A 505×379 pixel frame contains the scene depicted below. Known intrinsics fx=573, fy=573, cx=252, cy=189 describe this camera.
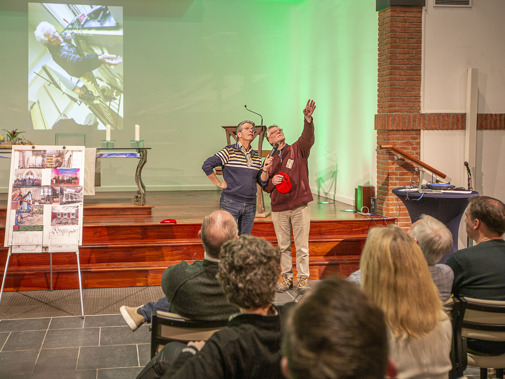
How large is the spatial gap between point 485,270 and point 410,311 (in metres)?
1.29

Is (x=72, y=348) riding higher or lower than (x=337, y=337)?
lower

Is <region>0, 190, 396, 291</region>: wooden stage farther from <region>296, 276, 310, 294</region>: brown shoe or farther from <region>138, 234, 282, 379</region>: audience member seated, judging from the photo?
<region>138, 234, 282, 379</region>: audience member seated

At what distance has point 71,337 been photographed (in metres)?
4.32

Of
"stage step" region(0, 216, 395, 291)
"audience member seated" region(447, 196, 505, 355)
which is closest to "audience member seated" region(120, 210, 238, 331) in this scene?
"audience member seated" region(447, 196, 505, 355)

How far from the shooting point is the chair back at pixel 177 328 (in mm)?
2426

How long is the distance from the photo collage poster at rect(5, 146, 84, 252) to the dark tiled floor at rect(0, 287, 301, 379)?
1.90 ft

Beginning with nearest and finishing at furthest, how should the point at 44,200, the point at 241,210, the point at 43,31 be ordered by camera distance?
the point at 44,200 < the point at 241,210 < the point at 43,31

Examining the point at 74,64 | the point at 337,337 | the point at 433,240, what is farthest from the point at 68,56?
the point at 337,337

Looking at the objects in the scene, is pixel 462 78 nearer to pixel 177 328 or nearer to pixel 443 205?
pixel 443 205

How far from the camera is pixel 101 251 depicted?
19.3 feet

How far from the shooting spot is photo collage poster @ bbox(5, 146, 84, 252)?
4852 millimetres

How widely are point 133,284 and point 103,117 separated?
5412mm

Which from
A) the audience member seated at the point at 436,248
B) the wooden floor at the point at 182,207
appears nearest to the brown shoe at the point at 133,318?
the audience member seated at the point at 436,248

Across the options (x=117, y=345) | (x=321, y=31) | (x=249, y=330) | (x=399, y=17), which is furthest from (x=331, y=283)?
(x=321, y=31)
